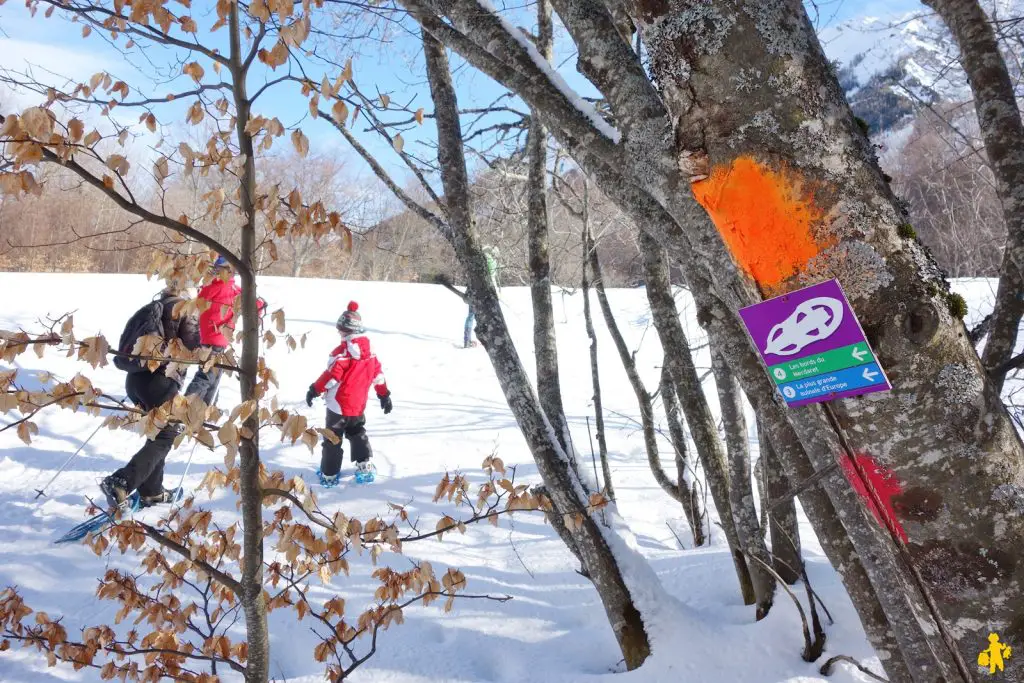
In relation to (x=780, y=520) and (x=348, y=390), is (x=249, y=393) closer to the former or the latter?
(x=780, y=520)

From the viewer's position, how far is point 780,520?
2.71m

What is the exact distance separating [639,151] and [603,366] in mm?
11834

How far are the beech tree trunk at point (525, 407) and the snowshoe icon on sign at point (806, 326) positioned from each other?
173 cm

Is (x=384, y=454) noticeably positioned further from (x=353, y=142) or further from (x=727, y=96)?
(x=727, y=96)

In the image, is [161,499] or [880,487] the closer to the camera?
[880,487]

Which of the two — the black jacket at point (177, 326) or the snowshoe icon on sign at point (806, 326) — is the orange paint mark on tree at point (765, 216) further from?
the black jacket at point (177, 326)

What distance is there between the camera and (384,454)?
653 cm

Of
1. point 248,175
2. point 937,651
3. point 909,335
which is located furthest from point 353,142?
point 937,651

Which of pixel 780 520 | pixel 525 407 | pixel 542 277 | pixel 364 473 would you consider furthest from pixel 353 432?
pixel 780 520

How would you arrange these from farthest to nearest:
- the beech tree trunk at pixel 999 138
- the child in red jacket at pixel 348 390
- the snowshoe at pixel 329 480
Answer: the child in red jacket at pixel 348 390
the snowshoe at pixel 329 480
the beech tree trunk at pixel 999 138

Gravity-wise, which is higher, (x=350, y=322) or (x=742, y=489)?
(x=350, y=322)

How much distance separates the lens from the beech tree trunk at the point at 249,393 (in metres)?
1.66

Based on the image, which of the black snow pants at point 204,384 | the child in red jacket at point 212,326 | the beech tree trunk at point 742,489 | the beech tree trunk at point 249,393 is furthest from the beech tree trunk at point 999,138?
the black snow pants at point 204,384

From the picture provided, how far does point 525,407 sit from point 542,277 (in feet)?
3.58
